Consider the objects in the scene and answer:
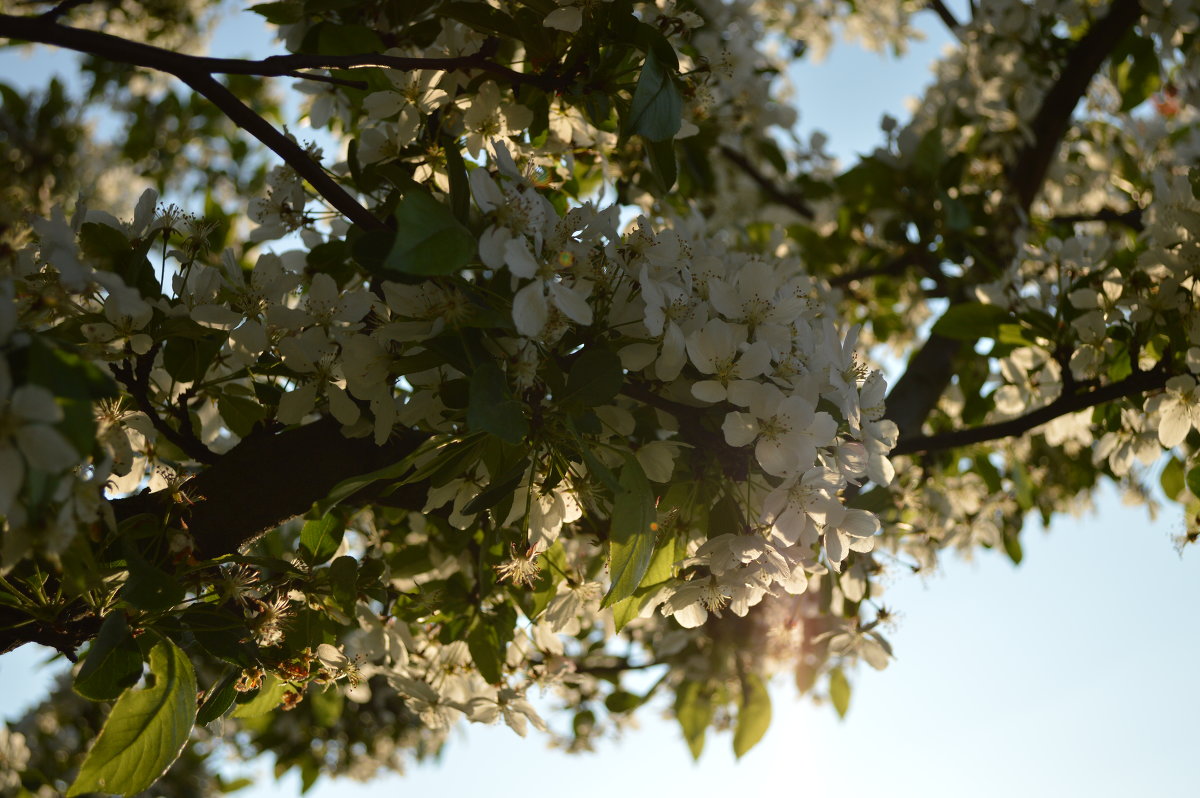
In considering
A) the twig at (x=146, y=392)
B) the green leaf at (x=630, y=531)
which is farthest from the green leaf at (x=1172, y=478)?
the twig at (x=146, y=392)

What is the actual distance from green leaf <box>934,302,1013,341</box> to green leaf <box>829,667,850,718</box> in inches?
40.9

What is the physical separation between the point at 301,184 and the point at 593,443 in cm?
86

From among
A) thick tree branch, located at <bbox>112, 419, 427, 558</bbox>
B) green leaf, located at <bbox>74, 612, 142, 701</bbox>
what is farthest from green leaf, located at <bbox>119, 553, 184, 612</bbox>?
thick tree branch, located at <bbox>112, 419, 427, 558</bbox>

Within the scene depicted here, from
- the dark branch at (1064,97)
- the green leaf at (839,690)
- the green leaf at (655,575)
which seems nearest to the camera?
the green leaf at (655,575)

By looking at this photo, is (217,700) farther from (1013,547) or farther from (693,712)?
(1013,547)

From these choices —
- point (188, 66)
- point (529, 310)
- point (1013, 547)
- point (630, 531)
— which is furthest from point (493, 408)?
point (1013, 547)

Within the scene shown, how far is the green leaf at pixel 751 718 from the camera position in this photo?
2598 millimetres

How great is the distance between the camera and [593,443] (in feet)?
4.25

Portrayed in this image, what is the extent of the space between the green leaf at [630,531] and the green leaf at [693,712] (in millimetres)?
1660

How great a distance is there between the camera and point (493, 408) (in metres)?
1.06

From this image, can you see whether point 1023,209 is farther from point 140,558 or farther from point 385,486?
point 140,558

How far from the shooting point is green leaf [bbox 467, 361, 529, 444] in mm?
1044

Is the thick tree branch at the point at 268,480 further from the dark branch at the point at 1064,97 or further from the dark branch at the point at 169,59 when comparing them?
the dark branch at the point at 1064,97

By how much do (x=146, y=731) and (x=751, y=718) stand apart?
182 centimetres
